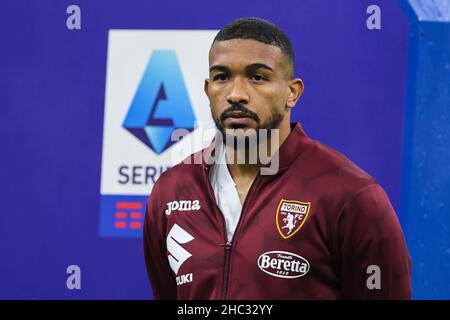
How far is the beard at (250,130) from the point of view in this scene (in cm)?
155

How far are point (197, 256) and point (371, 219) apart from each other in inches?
14.9

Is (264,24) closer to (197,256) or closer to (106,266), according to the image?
(197,256)

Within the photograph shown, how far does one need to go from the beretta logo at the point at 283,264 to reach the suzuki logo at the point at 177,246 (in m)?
0.18

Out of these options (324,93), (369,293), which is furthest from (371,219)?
(324,93)

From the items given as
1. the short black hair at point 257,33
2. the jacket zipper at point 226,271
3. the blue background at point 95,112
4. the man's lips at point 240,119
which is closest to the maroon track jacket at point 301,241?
the jacket zipper at point 226,271

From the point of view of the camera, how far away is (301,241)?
148 cm

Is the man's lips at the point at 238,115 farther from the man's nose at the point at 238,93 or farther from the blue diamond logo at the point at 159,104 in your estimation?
the blue diamond logo at the point at 159,104

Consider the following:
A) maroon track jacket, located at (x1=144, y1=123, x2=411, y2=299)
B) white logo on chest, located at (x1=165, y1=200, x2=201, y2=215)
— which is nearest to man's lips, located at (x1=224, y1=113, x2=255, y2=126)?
maroon track jacket, located at (x1=144, y1=123, x2=411, y2=299)

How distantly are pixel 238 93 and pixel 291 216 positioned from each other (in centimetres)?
29

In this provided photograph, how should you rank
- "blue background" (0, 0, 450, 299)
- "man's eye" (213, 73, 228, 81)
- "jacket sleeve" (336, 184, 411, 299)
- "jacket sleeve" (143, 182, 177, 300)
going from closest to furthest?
"jacket sleeve" (336, 184, 411, 299), "man's eye" (213, 73, 228, 81), "jacket sleeve" (143, 182, 177, 300), "blue background" (0, 0, 450, 299)

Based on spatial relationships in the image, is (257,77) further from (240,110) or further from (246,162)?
(246,162)

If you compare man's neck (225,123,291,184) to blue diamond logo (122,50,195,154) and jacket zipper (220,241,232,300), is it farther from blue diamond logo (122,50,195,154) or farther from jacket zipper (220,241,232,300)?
blue diamond logo (122,50,195,154)

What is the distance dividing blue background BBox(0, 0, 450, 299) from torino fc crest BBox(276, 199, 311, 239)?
0.83m

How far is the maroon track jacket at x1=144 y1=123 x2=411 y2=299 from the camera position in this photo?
147 cm
